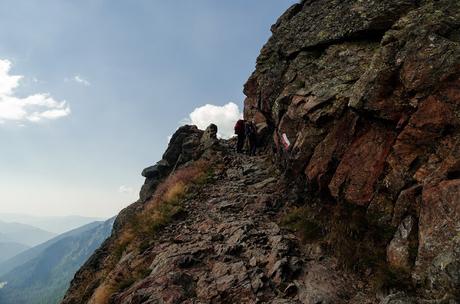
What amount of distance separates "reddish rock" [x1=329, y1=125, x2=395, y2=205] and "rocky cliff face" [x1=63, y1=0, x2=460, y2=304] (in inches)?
1.5

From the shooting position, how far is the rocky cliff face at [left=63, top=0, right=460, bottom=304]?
29.7 ft

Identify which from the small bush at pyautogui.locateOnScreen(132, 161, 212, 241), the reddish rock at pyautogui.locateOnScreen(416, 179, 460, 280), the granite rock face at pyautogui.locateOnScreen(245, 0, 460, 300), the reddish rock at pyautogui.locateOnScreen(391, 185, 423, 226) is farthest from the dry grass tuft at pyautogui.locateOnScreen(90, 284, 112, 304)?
the reddish rock at pyautogui.locateOnScreen(416, 179, 460, 280)

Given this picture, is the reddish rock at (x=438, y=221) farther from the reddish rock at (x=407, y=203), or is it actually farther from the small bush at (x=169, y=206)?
the small bush at (x=169, y=206)

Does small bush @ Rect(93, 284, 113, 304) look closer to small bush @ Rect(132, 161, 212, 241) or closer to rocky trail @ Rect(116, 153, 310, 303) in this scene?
rocky trail @ Rect(116, 153, 310, 303)

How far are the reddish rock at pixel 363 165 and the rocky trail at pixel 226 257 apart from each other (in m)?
2.75

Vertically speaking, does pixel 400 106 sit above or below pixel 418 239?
above

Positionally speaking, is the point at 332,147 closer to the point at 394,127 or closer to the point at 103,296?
the point at 394,127

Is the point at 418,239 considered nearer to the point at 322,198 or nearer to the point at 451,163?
the point at 451,163

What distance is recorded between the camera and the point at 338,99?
13727 millimetres

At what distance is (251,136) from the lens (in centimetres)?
2923

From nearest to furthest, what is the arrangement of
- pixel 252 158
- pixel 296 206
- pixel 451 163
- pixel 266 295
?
pixel 451 163 → pixel 266 295 → pixel 296 206 → pixel 252 158

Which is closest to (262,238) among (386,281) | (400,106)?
(386,281)

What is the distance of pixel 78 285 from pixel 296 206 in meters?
15.2

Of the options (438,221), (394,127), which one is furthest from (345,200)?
(438,221)
